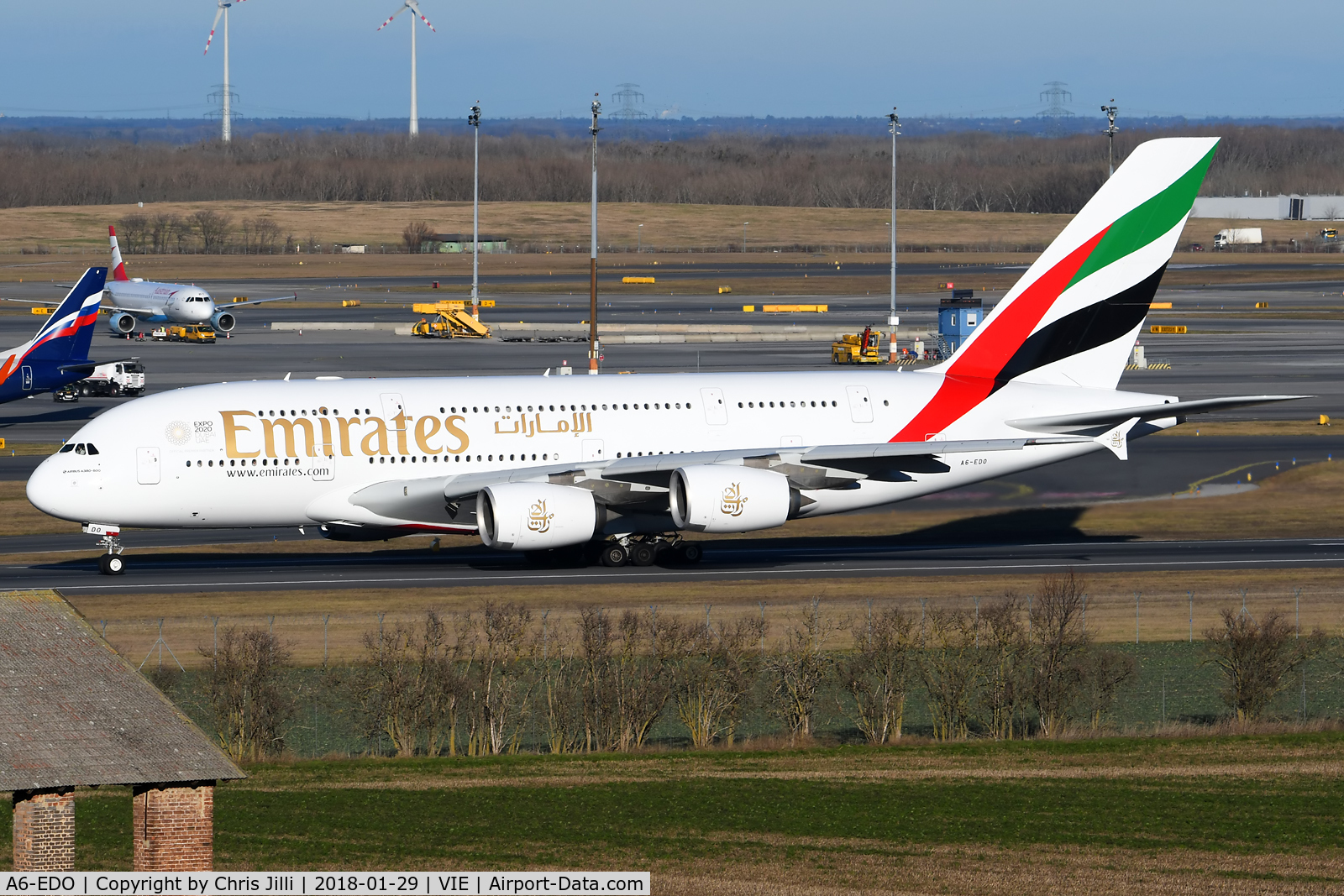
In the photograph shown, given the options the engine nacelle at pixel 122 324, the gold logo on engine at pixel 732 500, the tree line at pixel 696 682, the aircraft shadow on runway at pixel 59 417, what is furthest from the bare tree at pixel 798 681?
the engine nacelle at pixel 122 324

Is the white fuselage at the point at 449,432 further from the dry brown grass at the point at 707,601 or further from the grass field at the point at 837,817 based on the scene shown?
the grass field at the point at 837,817

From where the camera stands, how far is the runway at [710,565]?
49844 millimetres

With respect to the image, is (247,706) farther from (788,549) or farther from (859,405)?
(788,549)

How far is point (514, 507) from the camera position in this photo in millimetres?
47750

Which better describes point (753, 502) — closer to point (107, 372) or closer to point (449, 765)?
point (449, 765)

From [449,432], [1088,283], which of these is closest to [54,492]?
[449,432]

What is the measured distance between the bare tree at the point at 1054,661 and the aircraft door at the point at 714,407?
13.6 metres

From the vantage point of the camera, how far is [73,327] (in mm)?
82875

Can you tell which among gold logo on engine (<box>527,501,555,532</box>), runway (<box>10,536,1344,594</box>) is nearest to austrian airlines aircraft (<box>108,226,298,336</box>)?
runway (<box>10,536,1344,594</box>)

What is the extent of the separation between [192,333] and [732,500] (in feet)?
298

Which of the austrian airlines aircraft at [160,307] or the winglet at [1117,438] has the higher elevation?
the austrian airlines aircraft at [160,307]

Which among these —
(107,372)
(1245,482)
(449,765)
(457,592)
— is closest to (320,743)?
(449,765)

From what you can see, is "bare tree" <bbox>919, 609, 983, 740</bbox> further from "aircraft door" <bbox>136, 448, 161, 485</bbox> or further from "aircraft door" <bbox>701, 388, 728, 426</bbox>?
"aircraft door" <bbox>136, 448, 161, 485</bbox>

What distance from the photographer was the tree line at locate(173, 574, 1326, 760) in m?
37.1
